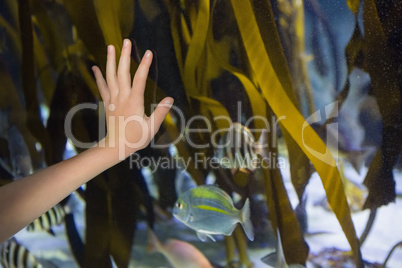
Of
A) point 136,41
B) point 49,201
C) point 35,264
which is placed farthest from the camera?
point 35,264

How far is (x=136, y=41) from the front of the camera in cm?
203

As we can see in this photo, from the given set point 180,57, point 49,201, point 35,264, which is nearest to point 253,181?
point 180,57

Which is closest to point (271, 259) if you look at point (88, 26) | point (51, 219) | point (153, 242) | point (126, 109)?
point (153, 242)

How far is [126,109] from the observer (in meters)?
1.37

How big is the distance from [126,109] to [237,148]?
736mm

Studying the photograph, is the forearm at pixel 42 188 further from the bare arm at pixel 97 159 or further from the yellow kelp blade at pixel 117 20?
the yellow kelp blade at pixel 117 20

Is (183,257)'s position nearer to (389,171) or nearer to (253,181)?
(253,181)

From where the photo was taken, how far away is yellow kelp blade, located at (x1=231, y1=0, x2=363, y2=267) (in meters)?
1.76

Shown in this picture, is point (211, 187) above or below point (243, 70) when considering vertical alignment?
below

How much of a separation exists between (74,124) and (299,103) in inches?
52.3

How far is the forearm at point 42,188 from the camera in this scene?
105cm

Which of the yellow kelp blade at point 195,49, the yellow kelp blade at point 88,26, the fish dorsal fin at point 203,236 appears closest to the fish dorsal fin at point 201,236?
the fish dorsal fin at point 203,236

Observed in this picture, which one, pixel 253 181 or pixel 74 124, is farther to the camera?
pixel 74 124

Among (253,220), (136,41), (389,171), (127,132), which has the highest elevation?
(136,41)
